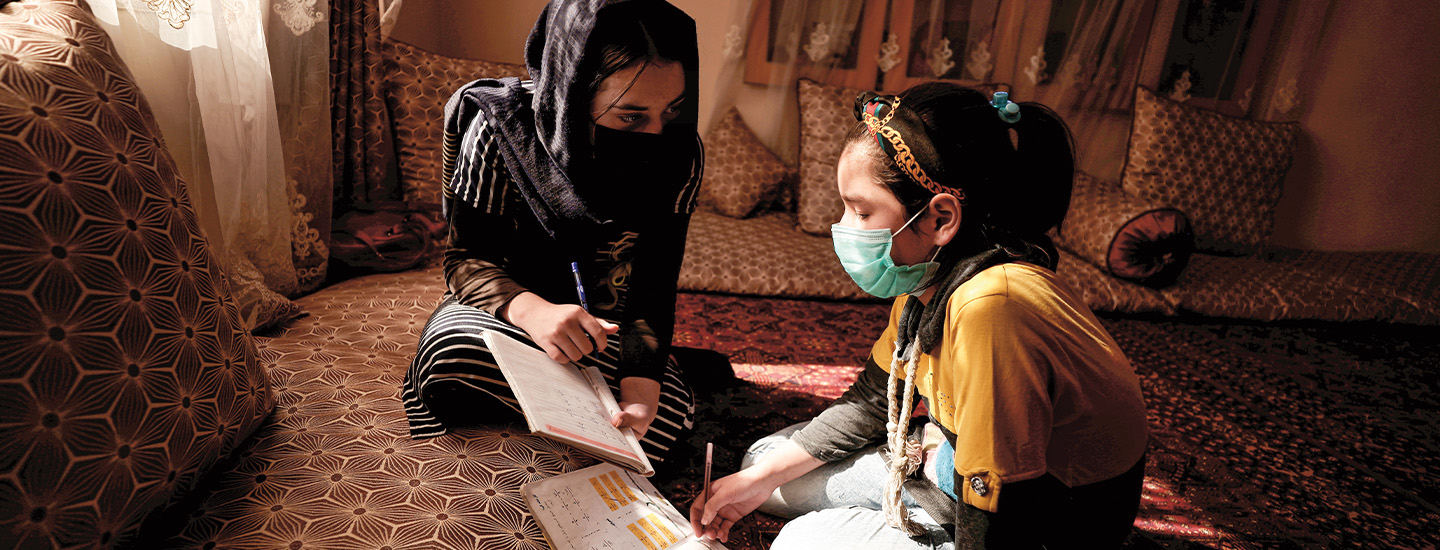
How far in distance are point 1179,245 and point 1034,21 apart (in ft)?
3.68

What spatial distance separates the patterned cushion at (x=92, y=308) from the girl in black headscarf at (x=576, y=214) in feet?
1.07

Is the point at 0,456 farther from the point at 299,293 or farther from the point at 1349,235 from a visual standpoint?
the point at 1349,235

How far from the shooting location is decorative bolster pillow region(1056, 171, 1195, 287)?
235 cm

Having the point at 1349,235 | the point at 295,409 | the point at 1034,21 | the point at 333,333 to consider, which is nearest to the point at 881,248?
the point at 295,409

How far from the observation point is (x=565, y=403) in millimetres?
844

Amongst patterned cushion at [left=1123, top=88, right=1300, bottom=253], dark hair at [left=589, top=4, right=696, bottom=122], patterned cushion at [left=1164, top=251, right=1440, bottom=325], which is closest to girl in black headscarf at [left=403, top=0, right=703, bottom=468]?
dark hair at [left=589, top=4, right=696, bottom=122]

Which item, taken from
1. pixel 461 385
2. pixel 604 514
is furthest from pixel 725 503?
pixel 461 385

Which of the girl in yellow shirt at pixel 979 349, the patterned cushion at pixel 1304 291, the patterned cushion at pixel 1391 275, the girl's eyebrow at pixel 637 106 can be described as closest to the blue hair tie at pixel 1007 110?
the girl in yellow shirt at pixel 979 349

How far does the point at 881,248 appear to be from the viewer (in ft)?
2.84

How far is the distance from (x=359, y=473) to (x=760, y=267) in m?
1.55

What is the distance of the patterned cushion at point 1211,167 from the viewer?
2.70m

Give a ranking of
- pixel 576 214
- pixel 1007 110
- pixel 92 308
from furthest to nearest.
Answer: pixel 576 214
pixel 1007 110
pixel 92 308

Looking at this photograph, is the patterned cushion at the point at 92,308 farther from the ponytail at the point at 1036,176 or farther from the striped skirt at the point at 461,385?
the ponytail at the point at 1036,176

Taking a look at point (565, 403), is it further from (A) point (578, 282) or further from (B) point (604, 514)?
(A) point (578, 282)
